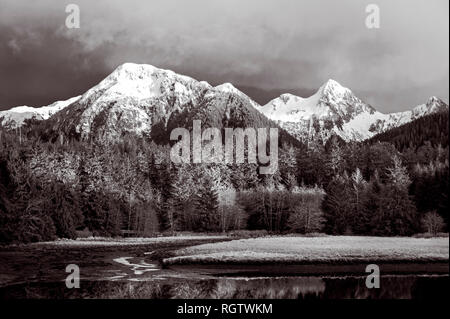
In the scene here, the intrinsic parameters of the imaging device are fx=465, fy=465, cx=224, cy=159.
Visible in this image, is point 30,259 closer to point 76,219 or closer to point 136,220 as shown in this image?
point 76,219

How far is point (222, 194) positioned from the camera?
12912cm

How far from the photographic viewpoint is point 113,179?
459 ft

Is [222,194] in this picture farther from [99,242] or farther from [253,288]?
[253,288]

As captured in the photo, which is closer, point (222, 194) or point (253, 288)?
point (253, 288)

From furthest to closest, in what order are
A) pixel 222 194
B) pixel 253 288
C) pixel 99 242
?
pixel 222 194
pixel 99 242
pixel 253 288

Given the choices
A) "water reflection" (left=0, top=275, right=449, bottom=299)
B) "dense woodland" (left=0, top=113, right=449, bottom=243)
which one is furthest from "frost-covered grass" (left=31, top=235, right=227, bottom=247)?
"water reflection" (left=0, top=275, right=449, bottom=299)

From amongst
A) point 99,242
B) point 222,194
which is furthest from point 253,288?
point 222,194

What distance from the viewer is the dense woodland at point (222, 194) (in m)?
79.8

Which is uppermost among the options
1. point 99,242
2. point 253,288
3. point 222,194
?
point 222,194

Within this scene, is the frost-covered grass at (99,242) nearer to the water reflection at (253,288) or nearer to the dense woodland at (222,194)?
the dense woodland at (222,194)

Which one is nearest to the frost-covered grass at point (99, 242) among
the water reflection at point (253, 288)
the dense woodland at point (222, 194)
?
the dense woodland at point (222, 194)
